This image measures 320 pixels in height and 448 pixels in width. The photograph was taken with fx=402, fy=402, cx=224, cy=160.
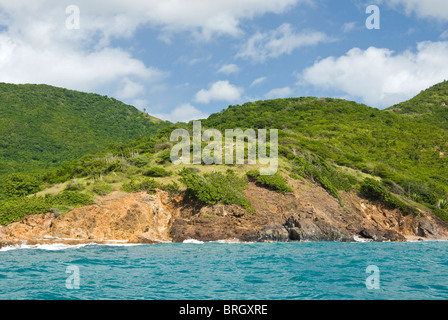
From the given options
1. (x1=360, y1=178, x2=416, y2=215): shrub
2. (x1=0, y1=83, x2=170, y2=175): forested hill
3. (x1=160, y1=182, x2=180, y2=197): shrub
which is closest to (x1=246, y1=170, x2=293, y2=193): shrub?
(x1=160, y1=182, x2=180, y2=197): shrub

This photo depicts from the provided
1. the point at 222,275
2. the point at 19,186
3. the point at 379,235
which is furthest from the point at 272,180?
the point at 19,186

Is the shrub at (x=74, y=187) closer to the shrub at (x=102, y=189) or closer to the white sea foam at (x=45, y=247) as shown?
the shrub at (x=102, y=189)

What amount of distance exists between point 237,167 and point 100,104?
102 meters

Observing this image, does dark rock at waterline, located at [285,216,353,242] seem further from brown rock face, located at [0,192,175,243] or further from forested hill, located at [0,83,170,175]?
forested hill, located at [0,83,170,175]

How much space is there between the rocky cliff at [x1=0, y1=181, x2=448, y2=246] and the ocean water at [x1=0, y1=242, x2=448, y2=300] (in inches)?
263

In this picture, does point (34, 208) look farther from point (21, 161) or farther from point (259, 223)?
point (21, 161)

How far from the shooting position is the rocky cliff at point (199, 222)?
1178 inches

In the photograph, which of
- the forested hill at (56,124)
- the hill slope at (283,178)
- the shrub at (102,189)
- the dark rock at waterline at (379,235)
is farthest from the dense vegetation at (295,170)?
the forested hill at (56,124)

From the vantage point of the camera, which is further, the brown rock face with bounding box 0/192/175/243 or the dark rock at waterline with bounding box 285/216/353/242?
the dark rock at waterline with bounding box 285/216/353/242

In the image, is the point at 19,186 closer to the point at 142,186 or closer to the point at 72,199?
the point at 72,199

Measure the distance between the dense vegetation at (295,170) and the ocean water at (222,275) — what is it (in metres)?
11.6

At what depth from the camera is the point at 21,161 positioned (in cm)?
7331

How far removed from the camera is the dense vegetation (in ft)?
114
